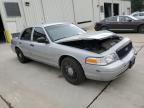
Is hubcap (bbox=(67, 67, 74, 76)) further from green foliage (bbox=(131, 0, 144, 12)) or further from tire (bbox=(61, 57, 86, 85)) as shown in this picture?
green foliage (bbox=(131, 0, 144, 12))

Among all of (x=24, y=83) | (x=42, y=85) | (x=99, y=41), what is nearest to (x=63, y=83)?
(x=42, y=85)

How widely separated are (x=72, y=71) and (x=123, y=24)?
26.2 feet

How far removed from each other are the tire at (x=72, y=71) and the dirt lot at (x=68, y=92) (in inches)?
6.7

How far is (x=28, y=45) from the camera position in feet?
15.9

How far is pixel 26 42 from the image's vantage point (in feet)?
16.4

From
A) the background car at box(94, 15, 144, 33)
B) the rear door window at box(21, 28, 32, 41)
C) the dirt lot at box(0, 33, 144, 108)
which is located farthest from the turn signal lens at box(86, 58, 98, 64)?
the background car at box(94, 15, 144, 33)

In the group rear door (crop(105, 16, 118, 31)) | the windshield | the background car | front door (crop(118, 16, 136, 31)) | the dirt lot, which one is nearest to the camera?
the dirt lot

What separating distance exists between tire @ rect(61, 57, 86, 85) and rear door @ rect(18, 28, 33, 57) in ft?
6.06

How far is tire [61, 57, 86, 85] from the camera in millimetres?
3271

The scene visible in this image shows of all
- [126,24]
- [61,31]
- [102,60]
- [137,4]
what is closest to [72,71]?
[102,60]

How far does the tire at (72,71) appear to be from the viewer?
129 inches

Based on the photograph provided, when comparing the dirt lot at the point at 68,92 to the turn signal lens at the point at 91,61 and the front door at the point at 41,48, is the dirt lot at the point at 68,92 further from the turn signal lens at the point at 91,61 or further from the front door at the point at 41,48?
the turn signal lens at the point at 91,61

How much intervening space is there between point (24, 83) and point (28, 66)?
143 centimetres

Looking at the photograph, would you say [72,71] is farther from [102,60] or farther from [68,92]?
[102,60]
